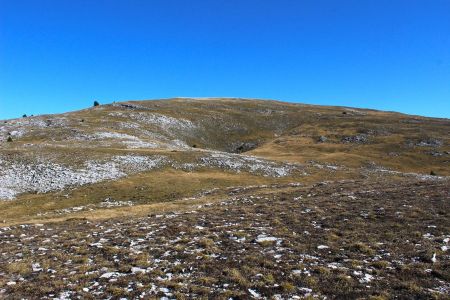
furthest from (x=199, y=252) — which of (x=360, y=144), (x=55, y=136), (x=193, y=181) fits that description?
(x=360, y=144)

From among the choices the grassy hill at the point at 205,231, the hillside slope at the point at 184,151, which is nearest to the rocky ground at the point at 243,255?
the grassy hill at the point at 205,231

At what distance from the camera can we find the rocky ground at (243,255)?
13.7m

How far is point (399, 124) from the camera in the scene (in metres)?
142

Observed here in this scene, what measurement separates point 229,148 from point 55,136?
175ft

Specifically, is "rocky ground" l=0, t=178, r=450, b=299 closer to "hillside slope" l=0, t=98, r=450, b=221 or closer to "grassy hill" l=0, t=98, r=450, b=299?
→ "grassy hill" l=0, t=98, r=450, b=299

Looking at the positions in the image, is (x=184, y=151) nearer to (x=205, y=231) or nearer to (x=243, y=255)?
(x=205, y=231)

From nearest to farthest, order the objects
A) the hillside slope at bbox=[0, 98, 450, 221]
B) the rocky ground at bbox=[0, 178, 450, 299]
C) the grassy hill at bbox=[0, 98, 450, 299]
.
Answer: the rocky ground at bbox=[0, 178, 450, 299]
the grassy hill at bbox=[0, 98, 450, 299]
the hillside slope at bbox=[0, 98, 450, 221]

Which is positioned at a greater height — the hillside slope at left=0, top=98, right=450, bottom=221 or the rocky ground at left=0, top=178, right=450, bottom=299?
the hillside slope at left=0, top=98, right=450, bottom=221

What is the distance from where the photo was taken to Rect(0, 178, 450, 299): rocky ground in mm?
13734

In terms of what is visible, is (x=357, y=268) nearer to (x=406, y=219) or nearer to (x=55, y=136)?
(x=406, y=219)

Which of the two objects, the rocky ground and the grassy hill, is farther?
the grassy hill

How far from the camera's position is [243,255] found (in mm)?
17594

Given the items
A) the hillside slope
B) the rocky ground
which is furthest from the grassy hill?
the hillside slope

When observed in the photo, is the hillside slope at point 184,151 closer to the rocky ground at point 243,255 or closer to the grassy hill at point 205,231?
the grassy hill at point 205,231
